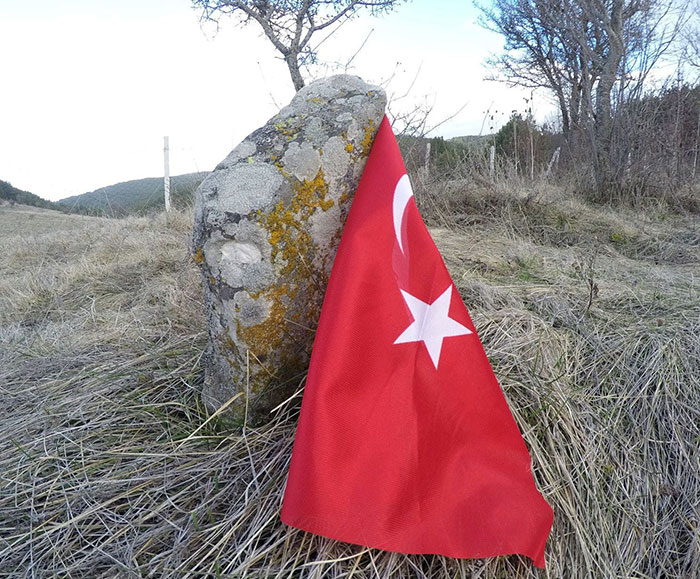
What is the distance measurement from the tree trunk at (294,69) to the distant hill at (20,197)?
37.5 feet

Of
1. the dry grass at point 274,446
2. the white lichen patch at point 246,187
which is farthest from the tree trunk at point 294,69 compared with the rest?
the white lichen patch at point 246,187

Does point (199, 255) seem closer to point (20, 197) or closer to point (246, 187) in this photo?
point (246, 187)

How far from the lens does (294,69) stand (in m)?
6.46

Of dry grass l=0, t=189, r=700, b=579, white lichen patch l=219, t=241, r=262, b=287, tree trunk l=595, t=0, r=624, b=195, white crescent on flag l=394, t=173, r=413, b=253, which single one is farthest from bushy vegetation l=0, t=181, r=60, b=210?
white crescent on flag l=394, t=173, r=413, b=253

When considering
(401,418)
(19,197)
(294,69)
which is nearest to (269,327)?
(401,418)

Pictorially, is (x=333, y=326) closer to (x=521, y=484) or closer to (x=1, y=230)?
(x=521, y=484)

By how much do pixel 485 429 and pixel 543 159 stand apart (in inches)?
360

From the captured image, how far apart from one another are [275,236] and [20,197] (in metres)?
18.1

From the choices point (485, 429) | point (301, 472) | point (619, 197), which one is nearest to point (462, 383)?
point (485, 429)

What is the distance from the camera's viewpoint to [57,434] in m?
1.59

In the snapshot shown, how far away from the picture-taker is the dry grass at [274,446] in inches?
46.9

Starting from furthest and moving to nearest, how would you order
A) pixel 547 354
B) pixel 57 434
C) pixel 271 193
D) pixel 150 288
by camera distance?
pixel 150 288 → pixel 547 354 → pixel 57 434 → pixel 271 193

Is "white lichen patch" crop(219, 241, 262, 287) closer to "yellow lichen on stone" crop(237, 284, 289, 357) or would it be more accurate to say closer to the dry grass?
"yellow lichen on stone" crop(237, 284, 289, 357)

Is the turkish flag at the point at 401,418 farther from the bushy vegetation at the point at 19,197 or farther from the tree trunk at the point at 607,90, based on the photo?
the bushy vegetation at the point at 19,197
